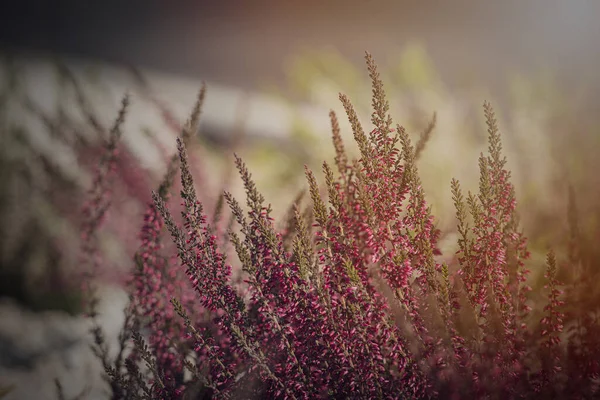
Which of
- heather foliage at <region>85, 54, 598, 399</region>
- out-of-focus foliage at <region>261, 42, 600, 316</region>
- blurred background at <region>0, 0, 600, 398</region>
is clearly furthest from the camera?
blurred background at <region>0, 0, 600, 398</region>

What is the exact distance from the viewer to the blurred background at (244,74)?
168 centimetres

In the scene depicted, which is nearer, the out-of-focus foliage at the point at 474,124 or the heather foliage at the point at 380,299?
the heather foliage at the point at 380,299

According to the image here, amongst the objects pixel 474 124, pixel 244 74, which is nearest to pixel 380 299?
pixel 474 124

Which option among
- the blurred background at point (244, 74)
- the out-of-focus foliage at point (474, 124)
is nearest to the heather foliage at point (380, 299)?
the out-of-focus foliage at point (474, 124)

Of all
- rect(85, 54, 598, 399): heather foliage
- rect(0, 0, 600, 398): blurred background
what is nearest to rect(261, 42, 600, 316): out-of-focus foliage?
rect(0, 0, 600, 398): blurred background

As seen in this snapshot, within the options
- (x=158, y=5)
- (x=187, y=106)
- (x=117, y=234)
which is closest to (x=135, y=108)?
(x=187, y=106)

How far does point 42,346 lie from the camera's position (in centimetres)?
156

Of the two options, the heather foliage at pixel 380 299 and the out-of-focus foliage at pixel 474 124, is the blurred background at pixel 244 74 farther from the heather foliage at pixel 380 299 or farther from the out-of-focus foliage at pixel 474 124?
the heather foliage at pixel 380 299

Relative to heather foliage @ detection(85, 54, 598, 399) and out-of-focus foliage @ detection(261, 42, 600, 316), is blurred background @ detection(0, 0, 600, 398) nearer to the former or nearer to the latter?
out-of-focus foliage @ detection(261, 42, 600, 316)

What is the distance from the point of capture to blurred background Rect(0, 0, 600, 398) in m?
1.68

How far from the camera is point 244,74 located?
1947 millimetres

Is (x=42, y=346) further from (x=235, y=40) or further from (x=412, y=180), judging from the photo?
(x=412, y=180)

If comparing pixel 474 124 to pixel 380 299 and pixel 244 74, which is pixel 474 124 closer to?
pixel 244 74

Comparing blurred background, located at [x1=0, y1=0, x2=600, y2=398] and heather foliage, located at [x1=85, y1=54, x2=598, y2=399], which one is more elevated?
blurred background, located at [x1=0, y1=0, x2=600, y2=398]
